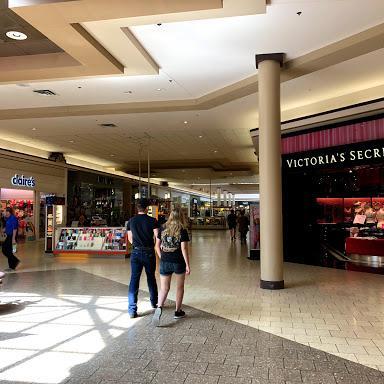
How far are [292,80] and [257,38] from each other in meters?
2.09

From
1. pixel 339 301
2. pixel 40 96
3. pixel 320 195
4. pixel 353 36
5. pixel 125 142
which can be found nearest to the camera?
pixel 339 301

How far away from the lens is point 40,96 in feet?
33.1

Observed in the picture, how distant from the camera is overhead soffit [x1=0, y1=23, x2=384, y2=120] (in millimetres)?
6715

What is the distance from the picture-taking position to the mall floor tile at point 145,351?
10.9 feet

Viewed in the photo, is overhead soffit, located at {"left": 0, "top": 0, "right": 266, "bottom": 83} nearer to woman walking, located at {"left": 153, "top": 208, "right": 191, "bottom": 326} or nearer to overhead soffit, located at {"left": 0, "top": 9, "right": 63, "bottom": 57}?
overhead soffit, located at {"left": 0, "top": 9, "right": 63, "bottom": 57}

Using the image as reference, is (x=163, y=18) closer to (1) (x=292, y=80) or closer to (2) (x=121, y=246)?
(1) (x=292, y=80)

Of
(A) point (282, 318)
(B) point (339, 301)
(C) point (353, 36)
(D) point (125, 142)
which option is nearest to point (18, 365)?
(A) point (282, 318)

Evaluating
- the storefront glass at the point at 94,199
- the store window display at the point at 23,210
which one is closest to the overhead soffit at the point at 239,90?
the store window display at the point at 23,210

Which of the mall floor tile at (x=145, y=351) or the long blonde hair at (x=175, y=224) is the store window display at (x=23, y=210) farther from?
the long blonde hair at (x=175, y=224)

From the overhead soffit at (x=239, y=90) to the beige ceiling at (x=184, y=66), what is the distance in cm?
2

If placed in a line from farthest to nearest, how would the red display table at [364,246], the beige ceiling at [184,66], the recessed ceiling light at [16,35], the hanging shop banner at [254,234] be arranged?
the hanging shop banner at [254,234], the red display table at [364,246], the recessed ceiling light at [16,35], the beige ceiling at [184,66]

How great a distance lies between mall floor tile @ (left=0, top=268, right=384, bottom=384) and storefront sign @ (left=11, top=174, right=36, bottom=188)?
11.8 meters

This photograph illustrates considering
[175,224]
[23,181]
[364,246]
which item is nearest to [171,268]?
[175,224]

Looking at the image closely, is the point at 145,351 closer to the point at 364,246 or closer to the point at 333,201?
the point at 364,246
